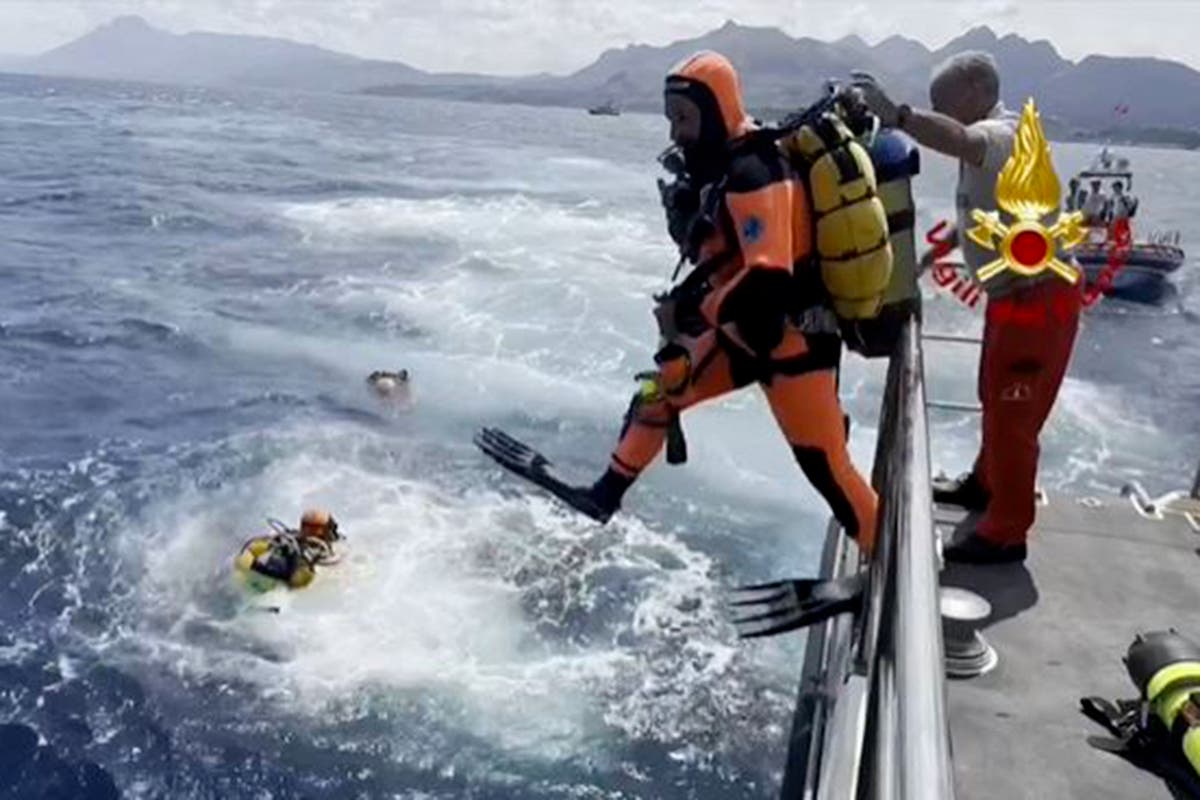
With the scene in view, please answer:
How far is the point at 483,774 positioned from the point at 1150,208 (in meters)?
72.6

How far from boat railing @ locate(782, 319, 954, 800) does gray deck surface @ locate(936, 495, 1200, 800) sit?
551 millimetres

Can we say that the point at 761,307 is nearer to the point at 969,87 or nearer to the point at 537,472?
the point at 969,87

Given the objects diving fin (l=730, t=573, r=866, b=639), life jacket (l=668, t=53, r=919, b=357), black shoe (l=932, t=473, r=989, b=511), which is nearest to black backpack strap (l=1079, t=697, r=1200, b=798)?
diving fin (l=730, t=573, r=866, b=639)

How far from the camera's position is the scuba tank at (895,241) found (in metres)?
4.52

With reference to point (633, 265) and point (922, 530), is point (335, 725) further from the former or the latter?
point (633, 265)

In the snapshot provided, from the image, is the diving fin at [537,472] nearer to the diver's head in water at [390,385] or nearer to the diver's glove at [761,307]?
the diver's glove at [761,307]

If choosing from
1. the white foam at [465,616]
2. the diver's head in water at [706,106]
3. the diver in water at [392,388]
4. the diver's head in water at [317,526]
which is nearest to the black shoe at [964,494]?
the diver's head in water at [706,106]

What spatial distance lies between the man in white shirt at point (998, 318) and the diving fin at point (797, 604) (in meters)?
1.10

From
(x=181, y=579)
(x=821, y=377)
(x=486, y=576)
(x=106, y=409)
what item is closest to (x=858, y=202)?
(x=821, y=377)

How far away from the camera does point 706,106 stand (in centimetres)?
417

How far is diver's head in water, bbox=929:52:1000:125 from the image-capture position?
14.9 ft

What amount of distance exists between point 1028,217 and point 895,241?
885 millimetres

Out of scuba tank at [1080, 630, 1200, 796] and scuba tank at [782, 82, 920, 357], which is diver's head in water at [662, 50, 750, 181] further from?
scuba tank at [1080, 630, 1200, 796]

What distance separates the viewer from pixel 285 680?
37.9ft
